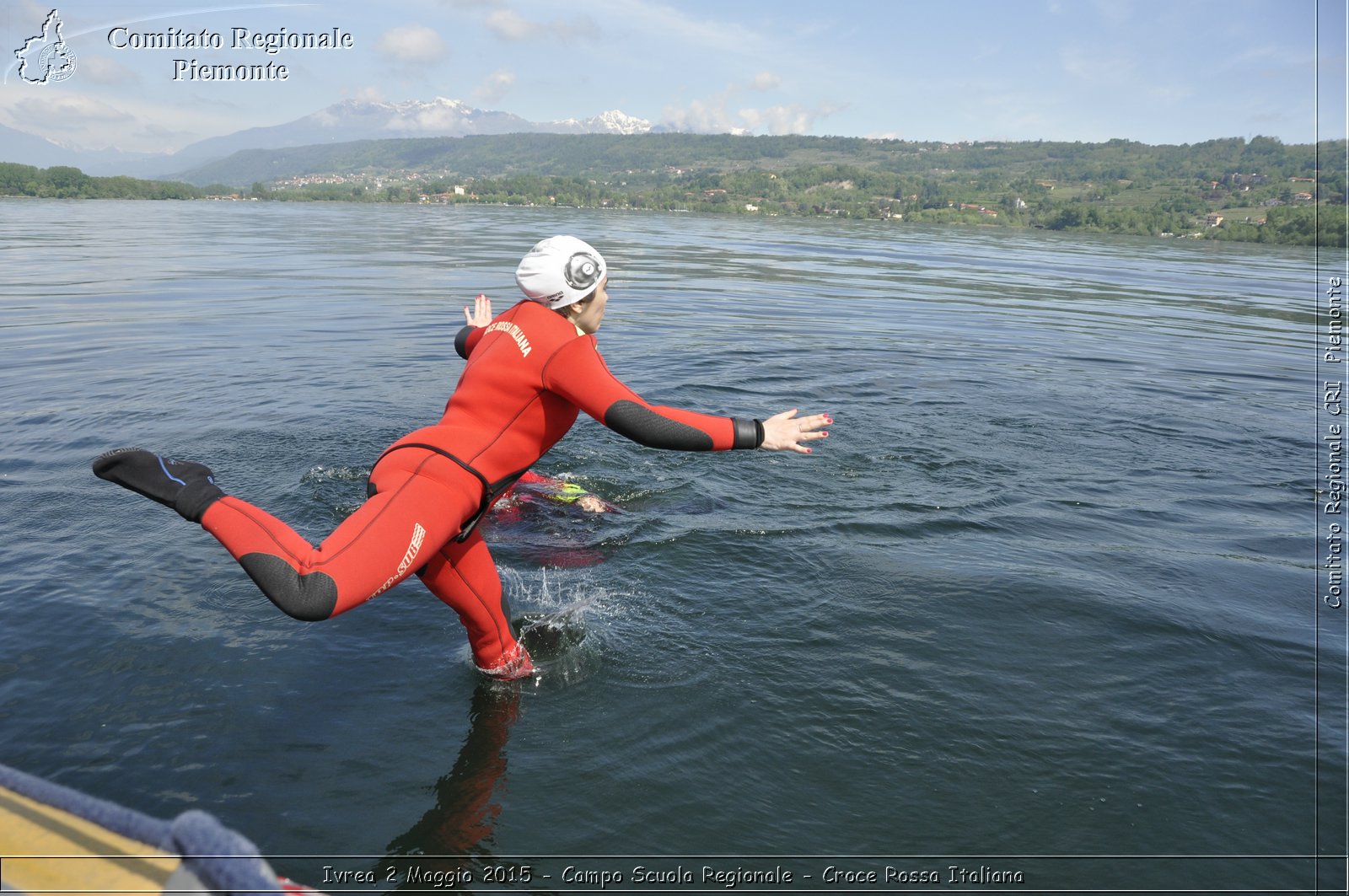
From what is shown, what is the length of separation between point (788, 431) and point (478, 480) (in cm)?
160

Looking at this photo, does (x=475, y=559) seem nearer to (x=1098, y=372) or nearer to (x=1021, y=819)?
(x=1021, y=819)

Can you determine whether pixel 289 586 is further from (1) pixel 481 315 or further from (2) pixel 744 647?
(2) pixel 744 647

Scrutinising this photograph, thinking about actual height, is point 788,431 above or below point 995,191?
below

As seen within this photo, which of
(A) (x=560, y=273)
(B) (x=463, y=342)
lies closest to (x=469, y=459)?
(A) (x=560, y=273)

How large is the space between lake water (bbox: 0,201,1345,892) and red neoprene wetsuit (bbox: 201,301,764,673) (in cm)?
106

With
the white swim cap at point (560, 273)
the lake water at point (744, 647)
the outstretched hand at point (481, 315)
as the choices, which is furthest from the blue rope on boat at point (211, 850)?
the outstretched hand at point (481, 315)

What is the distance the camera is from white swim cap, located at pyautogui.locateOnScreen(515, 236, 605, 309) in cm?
416

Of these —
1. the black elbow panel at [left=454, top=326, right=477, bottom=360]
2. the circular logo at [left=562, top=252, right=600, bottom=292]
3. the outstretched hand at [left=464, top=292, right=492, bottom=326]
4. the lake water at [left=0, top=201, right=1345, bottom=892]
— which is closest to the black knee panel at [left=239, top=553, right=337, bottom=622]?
the lake water at [left=0, top=201, right=1345, bottom=892]

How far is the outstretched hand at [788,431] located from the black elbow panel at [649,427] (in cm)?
36

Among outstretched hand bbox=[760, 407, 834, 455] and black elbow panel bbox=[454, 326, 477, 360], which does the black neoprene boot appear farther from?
outstretched hand bbox=[760, 407, 834, 455]

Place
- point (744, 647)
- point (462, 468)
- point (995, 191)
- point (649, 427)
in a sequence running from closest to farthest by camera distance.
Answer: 1. point (649, 427)
2. point (462, 468)
3. point (744, 647)
4. point (995, 191)

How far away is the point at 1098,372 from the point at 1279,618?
365 inches

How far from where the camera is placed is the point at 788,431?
13.7ft

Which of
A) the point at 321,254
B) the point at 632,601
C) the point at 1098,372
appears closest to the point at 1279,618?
the point at 632,601
